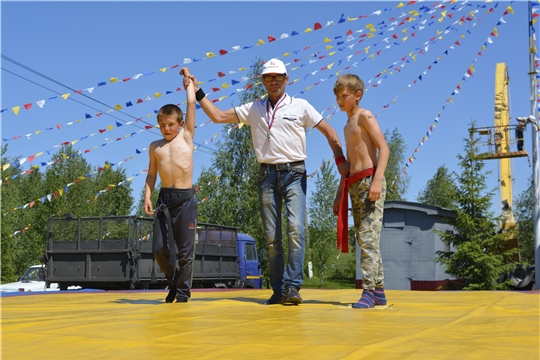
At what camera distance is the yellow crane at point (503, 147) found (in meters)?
19.8

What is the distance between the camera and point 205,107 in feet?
16.6

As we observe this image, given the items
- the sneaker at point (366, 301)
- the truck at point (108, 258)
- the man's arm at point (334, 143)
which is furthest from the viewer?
the truck at point (108, 258)

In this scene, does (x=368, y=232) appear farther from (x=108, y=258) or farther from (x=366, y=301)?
(x=108, y=258)

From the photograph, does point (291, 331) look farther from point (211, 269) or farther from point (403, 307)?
point (211, 269)

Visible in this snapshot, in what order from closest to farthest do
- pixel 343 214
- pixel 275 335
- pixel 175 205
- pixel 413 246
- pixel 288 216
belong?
pixel 275 335 → pixel 343 214 → pixel 288 216 → pixel 175 205 → pixel 413 246

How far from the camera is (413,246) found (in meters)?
22.1

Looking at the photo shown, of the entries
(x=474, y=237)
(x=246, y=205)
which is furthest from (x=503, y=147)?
(x=246, y=205)

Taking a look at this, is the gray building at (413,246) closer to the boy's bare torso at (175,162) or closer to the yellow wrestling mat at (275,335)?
the boy's bare torso at (175,162)

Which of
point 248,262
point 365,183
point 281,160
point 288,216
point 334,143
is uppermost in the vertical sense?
point 334,143

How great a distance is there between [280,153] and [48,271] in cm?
1076

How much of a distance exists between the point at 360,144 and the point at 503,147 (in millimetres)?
Answer: 18344

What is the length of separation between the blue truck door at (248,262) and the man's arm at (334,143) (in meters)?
13.0

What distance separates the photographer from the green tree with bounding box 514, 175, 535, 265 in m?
35.0

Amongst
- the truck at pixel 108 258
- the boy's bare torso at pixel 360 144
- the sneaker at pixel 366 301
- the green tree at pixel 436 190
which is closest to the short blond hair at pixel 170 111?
the boy's bare torso at pixel 360 144
